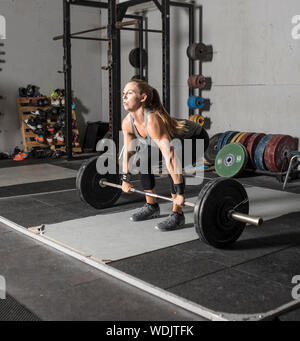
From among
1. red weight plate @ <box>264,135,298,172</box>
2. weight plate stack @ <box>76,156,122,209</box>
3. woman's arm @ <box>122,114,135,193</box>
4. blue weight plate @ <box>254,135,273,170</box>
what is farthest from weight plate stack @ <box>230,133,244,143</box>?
woman's arm @ <box>122,114,135,193</box>

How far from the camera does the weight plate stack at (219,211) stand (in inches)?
90.8

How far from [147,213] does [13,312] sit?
4.54 ft

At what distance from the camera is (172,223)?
9.15 feet

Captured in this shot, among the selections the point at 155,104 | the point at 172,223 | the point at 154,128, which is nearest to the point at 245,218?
the point at 172,223

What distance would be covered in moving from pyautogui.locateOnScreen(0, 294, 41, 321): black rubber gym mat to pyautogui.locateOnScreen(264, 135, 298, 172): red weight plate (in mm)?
3299

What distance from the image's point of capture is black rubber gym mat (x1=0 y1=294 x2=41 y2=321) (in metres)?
1.71

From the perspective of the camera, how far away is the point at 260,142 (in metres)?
4.77

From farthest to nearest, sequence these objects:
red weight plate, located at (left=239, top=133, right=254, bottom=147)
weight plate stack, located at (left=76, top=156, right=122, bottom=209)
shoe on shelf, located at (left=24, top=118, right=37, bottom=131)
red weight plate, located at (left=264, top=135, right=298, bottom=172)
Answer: shoe on shelf, located at (left=24, top=118, right=37, bottom=131) < red weight plate, located at (left=239, top=133, right=254, bottom=147) < red weight plate, located at (left=264, top=135, right=298, bottom=172) < weight plate stack, located at (left=76, top=156, right=122, bottom=209)

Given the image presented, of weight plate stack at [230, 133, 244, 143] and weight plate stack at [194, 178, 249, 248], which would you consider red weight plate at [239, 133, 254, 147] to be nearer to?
weight plate stack at [230, 133, 244, 143]

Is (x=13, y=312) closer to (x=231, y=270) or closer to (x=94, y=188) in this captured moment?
(x=231, y=270)

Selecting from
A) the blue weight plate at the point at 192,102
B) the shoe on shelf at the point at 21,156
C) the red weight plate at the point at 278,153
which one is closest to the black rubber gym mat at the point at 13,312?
the red weight plate at the point at 278,153
